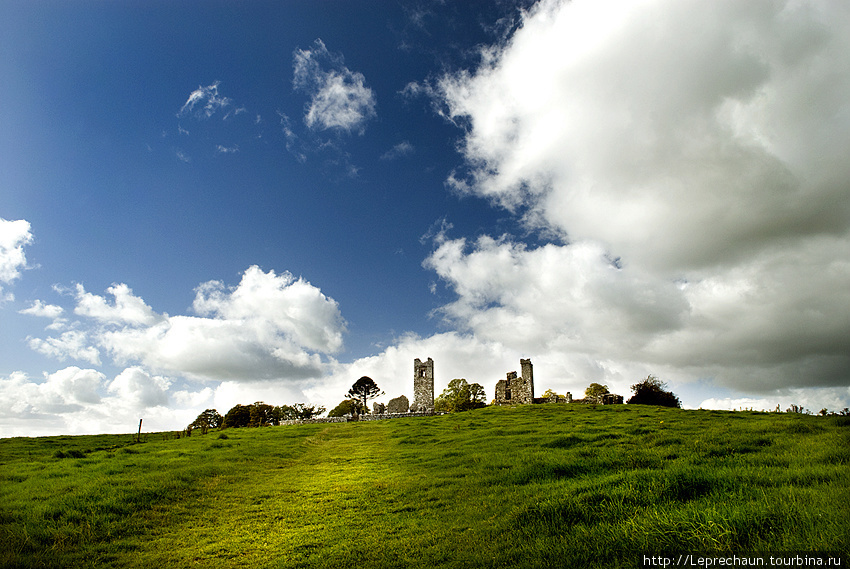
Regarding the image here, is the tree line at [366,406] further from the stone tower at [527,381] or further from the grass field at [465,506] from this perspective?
the grass field at [465,506]

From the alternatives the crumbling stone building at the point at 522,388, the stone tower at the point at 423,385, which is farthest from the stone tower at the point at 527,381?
the stone tower at the point at 423,385

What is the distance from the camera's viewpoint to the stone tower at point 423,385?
227 ft

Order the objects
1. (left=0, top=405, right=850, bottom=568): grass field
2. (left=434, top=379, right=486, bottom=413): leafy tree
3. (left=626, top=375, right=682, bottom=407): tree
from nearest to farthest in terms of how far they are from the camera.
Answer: (left=0, top=405, right=850, bottom=568): grass field
(left=626, top=375, right=682, bottom=407): tree
(left=434, top=379, right=486, bottom=413): leafy tree

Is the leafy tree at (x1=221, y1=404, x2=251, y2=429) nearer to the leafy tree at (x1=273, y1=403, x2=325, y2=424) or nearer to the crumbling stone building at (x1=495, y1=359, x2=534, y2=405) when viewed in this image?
the leafy tree at (x1=273, y1=403, x2=325, y2=424)

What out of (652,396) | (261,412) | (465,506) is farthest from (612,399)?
(261,412)

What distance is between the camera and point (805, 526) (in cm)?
566

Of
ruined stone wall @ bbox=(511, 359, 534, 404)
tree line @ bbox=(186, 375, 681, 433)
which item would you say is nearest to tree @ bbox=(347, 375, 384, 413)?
tree line @ bbox=(186, 375, 681, 433)

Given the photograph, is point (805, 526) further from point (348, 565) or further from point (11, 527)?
point (11, 527)

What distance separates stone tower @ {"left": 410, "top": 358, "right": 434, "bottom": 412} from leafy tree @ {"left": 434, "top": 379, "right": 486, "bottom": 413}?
13.7ft

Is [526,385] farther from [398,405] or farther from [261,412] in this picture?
[261,412]

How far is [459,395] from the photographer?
243ft

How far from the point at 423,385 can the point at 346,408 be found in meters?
36.2

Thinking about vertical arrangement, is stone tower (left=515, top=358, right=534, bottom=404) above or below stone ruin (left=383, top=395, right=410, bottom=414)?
above

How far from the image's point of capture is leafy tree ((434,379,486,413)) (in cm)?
7175
